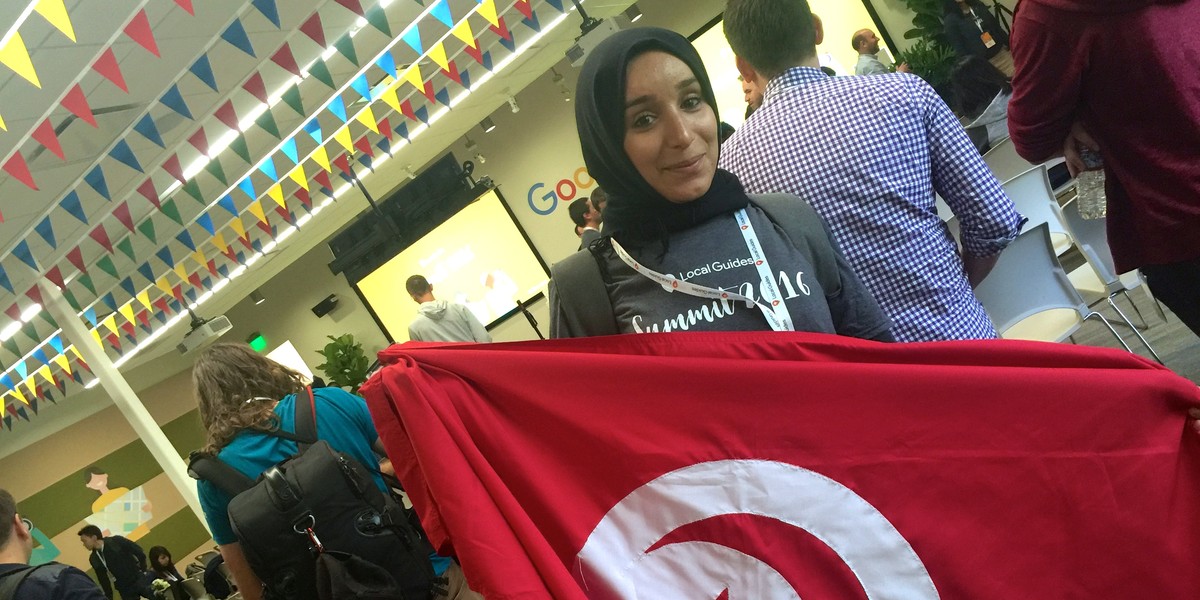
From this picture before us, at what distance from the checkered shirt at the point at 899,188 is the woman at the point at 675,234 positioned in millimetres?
335

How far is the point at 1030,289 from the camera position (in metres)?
2.62

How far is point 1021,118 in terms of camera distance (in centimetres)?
189

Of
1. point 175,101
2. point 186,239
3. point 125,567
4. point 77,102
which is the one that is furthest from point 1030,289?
point 125,567

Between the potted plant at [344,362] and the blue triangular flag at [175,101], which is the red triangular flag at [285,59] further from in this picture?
the potted plant at [344,362]

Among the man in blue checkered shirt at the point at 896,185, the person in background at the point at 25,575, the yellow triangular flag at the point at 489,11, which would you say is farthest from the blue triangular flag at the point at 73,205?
the man in blue checkered shirt at the point at 896,185

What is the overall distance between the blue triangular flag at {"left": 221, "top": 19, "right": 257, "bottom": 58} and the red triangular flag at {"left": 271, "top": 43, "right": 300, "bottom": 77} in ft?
2.03

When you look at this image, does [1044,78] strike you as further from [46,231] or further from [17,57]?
[46,231]

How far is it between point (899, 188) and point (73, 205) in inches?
295

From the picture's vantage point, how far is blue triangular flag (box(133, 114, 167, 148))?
254 inches

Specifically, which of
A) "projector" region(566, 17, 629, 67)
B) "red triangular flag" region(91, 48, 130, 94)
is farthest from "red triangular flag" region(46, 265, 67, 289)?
"projector" region(566, 17, 629, 67)

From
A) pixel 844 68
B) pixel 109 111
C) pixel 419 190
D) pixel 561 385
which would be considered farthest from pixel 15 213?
pixel 844 68

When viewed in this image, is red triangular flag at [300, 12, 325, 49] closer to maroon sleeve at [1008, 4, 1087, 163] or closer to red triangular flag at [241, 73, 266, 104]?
red triangular flag at [241, 73, 266, 104]

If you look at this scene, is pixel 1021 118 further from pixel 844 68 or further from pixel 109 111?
pixel 844 68

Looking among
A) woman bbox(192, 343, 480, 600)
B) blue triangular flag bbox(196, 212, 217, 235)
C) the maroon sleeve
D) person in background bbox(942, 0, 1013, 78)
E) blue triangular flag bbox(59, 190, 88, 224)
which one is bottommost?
person in background bbox(942, 0, 1013, 78)
